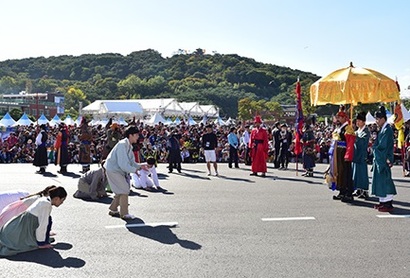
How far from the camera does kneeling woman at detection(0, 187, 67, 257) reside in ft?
20.6

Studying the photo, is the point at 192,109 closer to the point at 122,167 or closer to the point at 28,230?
the point at 122,167

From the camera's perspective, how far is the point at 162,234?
743 centimetres

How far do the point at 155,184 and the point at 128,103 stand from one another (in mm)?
31616

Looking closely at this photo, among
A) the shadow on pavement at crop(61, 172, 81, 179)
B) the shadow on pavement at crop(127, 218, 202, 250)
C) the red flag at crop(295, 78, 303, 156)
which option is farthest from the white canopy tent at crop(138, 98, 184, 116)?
the shadow on pavement at crop(127, 218, 202, 250)

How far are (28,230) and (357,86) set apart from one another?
27.5 feet

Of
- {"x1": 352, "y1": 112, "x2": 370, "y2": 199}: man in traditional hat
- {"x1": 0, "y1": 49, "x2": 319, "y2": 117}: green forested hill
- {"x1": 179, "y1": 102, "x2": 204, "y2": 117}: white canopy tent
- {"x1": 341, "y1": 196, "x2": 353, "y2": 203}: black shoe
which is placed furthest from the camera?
{"x1": 0, "y1": 49, "x2": 319, "y2": 117}: green forested hill

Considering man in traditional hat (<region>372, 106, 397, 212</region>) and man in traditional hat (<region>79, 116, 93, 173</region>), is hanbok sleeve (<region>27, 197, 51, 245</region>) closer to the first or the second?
man in traditional hat (<region>372, 106, 397, 212</region>)

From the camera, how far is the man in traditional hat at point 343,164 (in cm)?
1030

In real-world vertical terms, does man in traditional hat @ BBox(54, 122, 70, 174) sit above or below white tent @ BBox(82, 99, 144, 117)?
below

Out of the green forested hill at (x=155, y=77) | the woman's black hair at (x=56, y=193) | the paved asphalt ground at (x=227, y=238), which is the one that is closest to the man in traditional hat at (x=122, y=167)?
the paved asphalt ground at (x=227, y=238)

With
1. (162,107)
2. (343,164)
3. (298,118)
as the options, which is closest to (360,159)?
(343,164)

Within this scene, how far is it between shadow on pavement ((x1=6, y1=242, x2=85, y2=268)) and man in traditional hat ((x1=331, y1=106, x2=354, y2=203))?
250 inches

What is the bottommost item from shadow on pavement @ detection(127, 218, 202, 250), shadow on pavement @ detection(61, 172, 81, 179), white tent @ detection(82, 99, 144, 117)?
shadow on pavement @ detection(61, 172, 81, 179)

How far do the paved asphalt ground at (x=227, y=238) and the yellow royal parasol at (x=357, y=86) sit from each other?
8.01 feet
